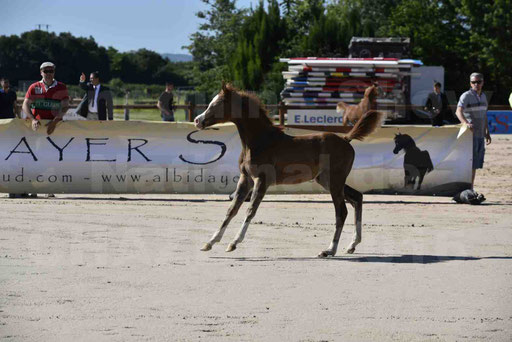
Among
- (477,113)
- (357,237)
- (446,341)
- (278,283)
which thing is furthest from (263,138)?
(477,113)

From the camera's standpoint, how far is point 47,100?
1450 cm

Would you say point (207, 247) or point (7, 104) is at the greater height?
point (7, 104)

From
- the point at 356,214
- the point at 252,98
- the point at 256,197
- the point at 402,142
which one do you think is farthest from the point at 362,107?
the point at 256,197

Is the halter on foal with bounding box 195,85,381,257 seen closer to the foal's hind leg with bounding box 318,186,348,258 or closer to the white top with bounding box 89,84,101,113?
the foal's hind leg with bounding box 318,186,348,258

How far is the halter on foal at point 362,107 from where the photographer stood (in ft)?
62.6

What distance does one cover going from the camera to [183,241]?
1017 cm

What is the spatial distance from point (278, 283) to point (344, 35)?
41.4 m

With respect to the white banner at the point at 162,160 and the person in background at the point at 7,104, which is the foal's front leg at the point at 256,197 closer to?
the white banner at the point at 162,160

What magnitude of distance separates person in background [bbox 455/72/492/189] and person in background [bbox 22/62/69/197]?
6.42m

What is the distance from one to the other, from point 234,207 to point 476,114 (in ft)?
21.8

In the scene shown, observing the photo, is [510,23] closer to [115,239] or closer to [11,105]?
[11,105]

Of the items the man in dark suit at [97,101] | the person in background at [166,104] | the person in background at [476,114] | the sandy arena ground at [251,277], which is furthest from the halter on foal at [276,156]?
the person in background at [166,104]

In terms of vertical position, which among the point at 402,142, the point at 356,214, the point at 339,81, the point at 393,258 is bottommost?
the point at 393,258

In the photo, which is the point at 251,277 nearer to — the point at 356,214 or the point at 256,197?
the point at 256,197
